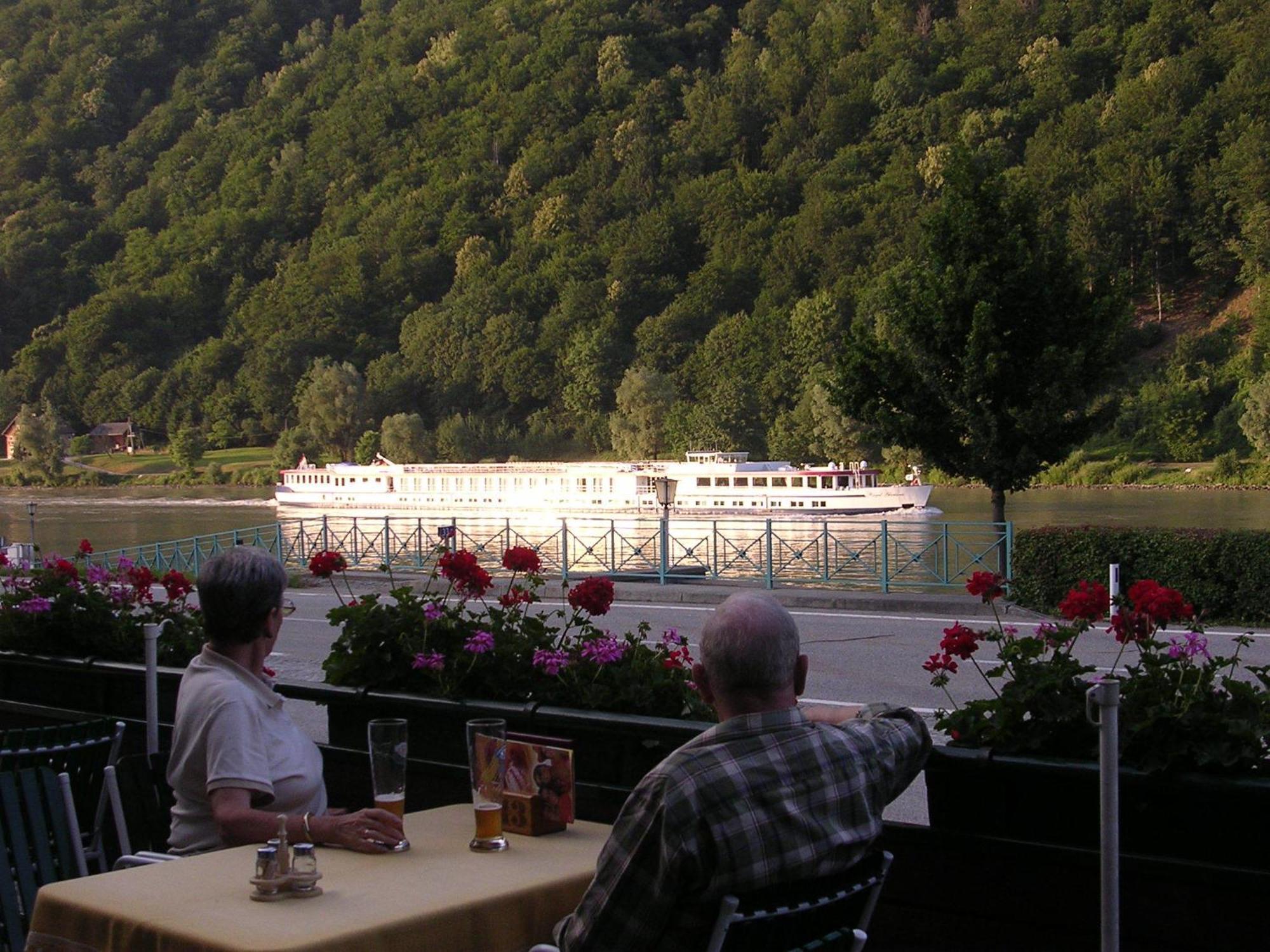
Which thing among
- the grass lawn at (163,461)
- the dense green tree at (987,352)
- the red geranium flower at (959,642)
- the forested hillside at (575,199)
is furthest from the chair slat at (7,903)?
the grass lawn at (163,461)

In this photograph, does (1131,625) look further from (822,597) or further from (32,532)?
(32,532)

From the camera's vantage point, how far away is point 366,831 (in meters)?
3.02

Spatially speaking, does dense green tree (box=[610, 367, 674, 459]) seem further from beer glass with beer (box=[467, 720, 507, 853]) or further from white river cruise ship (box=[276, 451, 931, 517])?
beer glass with beer (box=[467, 720, 507, 853])

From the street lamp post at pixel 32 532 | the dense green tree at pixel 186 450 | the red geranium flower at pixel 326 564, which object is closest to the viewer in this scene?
the red geranium flower at pixel 326 564

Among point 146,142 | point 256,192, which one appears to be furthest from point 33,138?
point 256,192

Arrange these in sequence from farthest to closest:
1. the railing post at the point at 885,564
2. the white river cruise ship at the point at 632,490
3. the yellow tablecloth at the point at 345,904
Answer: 1. the white river cruise ship at the point at 632,490
2. the railing post at the point at 885,564
3. the yellow tablecloth at the point at 345,904

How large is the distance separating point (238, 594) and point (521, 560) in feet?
8.01

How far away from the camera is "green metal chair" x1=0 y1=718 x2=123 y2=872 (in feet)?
12.1

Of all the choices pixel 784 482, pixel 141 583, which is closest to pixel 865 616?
pixel 141 583

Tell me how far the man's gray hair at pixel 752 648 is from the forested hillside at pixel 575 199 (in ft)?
261

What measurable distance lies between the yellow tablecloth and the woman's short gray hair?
1.79ft

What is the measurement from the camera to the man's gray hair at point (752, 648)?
2547 mm

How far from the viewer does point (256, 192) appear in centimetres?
16012

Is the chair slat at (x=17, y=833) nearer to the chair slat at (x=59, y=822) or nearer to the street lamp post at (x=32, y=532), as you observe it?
the chair slat at (x=59, y=822)
